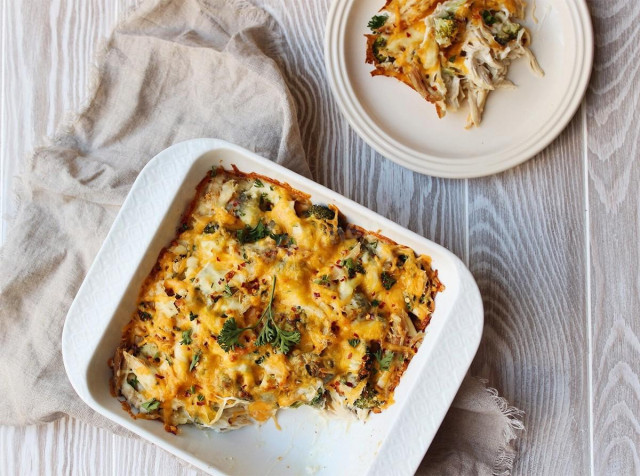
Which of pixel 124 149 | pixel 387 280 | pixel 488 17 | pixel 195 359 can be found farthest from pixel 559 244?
pixel 124 149

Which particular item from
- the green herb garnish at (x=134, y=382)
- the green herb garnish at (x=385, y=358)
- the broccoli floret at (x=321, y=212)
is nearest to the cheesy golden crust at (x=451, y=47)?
the broccoli floret at (x=321, y=212)

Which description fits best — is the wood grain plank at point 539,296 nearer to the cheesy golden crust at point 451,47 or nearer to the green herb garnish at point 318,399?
the cheesy golden crust at point 451,47

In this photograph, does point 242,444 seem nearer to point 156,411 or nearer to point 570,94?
point 156,411

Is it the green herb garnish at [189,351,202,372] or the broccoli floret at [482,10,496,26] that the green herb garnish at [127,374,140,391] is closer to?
the green herb garnish at [189,351,202,372]

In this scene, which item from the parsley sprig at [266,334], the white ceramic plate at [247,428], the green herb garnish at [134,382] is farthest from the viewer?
the green herb garnish at [134,382]

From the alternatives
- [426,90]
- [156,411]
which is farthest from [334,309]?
[426,90]

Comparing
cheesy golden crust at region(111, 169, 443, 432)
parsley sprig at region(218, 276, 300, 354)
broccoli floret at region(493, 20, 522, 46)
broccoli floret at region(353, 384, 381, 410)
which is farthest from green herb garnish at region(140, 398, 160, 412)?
broccoli floret at region(493, 20, 522, 46)

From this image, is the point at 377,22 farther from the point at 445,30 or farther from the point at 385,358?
the point at 385,358
